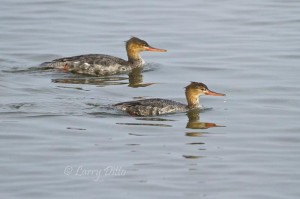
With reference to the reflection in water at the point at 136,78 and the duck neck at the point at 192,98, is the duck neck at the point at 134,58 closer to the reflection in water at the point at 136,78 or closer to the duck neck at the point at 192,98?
the reflection in water at the point at 136,78

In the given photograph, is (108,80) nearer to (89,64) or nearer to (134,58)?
(89,64)

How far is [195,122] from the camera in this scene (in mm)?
15797

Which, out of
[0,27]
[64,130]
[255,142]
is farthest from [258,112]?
[0,27]

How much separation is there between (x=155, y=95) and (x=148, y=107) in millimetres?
1889

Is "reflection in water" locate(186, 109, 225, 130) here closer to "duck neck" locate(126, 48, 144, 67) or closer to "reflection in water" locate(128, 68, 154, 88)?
"reflection in water" locate(128, 68, 154, 88)

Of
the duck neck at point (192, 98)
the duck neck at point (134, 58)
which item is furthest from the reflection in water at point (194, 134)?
the duck neck at point (134, 58)

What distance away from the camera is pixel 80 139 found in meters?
14.4

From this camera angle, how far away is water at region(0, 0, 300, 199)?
12.6 m

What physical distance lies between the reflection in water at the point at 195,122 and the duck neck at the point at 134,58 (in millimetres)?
4180

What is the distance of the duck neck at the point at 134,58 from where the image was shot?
20.3 m

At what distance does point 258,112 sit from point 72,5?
34.5 ft

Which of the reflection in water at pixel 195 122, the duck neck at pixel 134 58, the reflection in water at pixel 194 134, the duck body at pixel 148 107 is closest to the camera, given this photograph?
the reflection in water at pixel 194 134

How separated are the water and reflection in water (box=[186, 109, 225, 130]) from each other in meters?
0.05

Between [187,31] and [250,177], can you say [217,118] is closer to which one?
[250,177]
